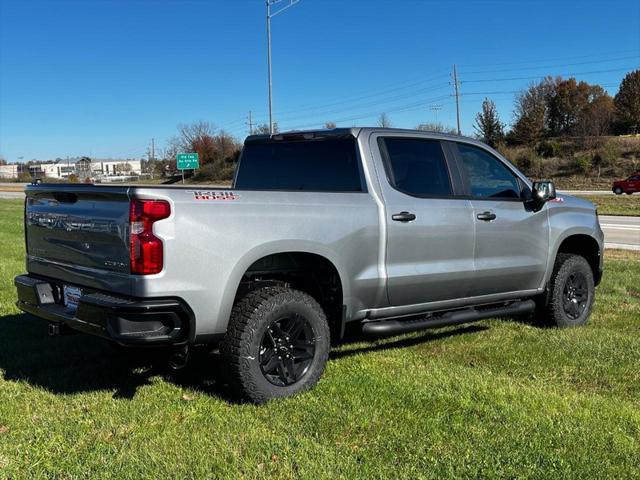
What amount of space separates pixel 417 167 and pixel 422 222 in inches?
21.1

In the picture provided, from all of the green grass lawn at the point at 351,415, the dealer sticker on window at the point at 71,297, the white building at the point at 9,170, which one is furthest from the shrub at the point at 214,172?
the white building at the point at 9,170

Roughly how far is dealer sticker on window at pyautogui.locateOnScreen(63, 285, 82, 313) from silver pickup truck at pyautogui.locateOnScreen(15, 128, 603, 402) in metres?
0.01

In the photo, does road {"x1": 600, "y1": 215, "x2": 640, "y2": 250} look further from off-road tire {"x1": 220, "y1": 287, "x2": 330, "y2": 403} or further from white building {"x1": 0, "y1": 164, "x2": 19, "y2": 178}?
white building {"x1": 0, "y1": 164, "x2": 19, "y2": 178}

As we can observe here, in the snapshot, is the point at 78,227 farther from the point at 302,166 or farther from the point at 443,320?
the point at 443,320

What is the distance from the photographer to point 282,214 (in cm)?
427

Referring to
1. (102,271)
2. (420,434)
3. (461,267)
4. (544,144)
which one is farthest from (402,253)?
(544,144)

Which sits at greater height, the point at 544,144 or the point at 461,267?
the point at 544,144

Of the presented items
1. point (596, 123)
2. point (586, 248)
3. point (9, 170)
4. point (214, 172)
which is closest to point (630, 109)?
point (596, 123)

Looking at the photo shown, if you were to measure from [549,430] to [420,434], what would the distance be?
2.56 feet

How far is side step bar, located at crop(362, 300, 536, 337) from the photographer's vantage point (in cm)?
487

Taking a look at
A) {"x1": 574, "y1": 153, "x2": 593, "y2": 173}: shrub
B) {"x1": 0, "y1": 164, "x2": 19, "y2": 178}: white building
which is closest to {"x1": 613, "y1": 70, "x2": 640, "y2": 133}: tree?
{"x1": 574, "y1": 153, "x2": 593, "y2": 173}: shrub

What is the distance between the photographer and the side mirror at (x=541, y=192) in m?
5.80

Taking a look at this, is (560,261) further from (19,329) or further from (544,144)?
(544,144)

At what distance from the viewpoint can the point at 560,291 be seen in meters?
6.27
